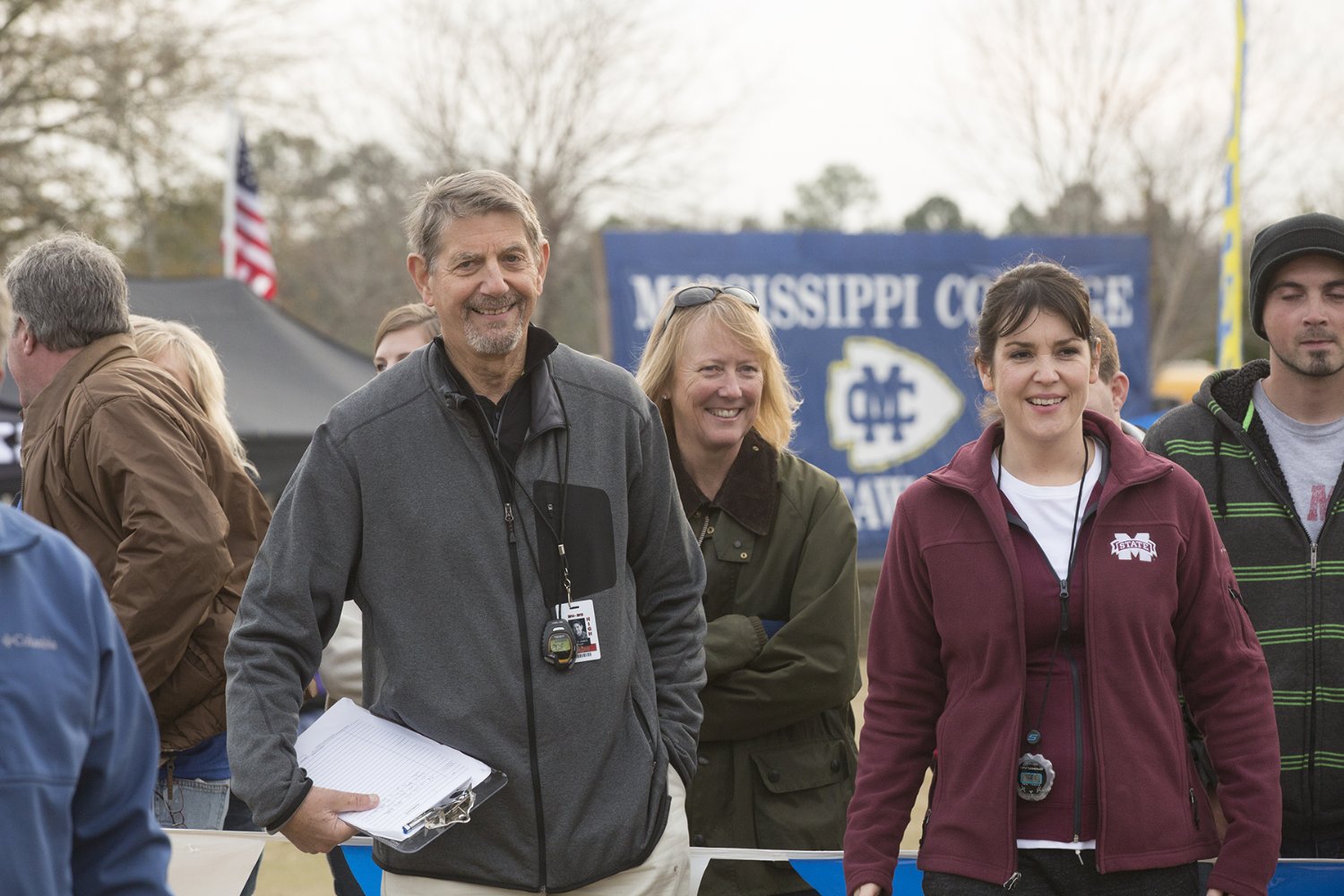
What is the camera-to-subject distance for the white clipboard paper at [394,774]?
2.63m

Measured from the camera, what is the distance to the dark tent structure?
9477 mm

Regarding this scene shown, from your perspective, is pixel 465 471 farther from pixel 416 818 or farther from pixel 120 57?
pixel 120 57

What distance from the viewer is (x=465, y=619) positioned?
2.72 meters

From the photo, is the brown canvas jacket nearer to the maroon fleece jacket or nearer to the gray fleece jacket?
the gray fleece jacket

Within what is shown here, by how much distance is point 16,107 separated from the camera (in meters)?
19.9

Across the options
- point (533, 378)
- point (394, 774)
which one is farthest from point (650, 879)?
point (533, 378)

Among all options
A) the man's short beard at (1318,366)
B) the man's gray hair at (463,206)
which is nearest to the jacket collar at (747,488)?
the man's gray hair at (463,206)

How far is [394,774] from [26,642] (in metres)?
1.07

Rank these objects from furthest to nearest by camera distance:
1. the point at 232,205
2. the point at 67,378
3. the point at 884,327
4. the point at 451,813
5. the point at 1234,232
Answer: the point at 232,205
the point at 884,327
the point at 1234,232
the point at 67,378
the point at 451,813

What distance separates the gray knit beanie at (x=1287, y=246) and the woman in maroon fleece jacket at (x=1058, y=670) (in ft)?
2.81

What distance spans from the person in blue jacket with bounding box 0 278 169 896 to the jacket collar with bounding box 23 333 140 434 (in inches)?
81.6

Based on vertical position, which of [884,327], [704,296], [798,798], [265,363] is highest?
[884,327]

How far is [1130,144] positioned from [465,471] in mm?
23251

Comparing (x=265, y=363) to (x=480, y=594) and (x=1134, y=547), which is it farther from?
(x=1134, y=547)
